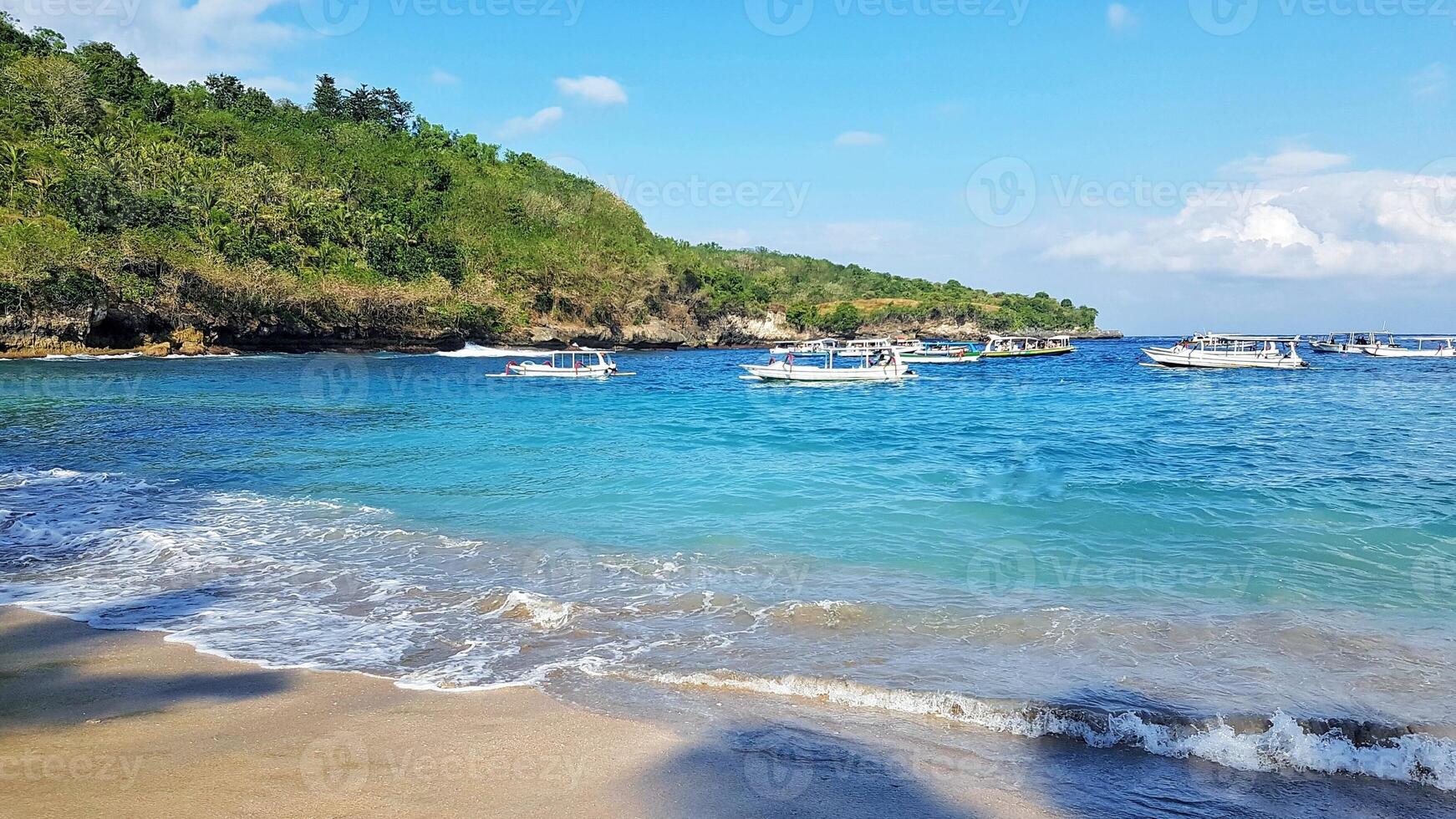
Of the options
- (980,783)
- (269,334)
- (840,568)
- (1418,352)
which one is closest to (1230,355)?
(1418,352)

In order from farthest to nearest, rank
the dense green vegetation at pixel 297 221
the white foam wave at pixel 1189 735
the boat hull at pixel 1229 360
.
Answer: the dense green vegetation at pixel 297 221
the boat hull at pixel 1229 360
the white foam wave at pixel 1189 735

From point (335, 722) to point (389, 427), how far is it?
65.3 feet

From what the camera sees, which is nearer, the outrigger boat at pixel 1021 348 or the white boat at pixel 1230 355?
the white boat at pixel 1230 355

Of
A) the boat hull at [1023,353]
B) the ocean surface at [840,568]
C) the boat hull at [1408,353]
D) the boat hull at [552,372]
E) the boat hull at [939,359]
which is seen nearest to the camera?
the ocean surface at [840,568]

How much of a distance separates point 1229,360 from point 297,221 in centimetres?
7406

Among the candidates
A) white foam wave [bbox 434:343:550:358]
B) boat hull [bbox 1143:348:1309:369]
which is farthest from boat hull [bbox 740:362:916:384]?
white foam wave [bbox 434:343:550:358]

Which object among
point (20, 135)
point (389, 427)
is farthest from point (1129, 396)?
point (20, 135)

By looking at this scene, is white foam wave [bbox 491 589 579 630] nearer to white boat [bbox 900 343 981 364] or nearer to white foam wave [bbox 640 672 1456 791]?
white foam wave [bbox 640 672 1456 791]

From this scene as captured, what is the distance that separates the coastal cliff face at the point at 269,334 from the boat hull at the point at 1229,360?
5875cm

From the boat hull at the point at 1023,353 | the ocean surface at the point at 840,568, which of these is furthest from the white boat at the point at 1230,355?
the ocean surface at the point at 840,568

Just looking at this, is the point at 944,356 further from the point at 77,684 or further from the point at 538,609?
the point at 77,684

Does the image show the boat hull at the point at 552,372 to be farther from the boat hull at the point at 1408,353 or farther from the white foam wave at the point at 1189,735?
the boat hull at the point at 1408,353

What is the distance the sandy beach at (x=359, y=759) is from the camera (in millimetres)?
4465

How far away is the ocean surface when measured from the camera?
6145 mm
